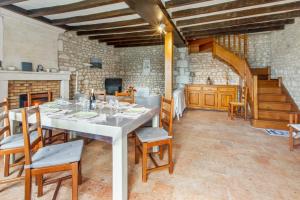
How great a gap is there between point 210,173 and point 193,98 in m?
4.54

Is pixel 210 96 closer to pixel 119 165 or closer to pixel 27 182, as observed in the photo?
pixel 119 165

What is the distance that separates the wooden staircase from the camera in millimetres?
4090

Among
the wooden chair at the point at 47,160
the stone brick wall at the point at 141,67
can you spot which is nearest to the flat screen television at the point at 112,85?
the stone brick wall at the point at 141,67

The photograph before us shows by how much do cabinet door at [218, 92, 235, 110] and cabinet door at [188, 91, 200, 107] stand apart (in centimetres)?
78

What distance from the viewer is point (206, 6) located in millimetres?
3393

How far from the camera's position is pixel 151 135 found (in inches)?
80.5

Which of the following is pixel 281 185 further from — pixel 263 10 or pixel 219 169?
pixel 263 10

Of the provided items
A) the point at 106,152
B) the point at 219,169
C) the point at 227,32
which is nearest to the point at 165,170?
the point at 219,169

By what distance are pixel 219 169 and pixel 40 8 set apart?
14.6 ft

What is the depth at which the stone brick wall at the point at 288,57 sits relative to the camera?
4.13 meters

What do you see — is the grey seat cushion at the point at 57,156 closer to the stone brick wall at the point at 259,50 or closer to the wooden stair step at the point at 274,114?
the wooden stair step at the point at 274,114

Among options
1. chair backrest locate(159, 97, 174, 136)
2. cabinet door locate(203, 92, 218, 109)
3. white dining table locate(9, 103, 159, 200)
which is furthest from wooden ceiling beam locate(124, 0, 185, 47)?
cabinet door locate(203, 92, 218, 109)

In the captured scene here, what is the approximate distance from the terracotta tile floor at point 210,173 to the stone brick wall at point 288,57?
1.84 m

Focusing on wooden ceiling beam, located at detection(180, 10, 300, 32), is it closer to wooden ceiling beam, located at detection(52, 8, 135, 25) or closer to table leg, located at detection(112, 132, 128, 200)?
wooden ceiling beam, located at detection(52, 8, 135, 25)
